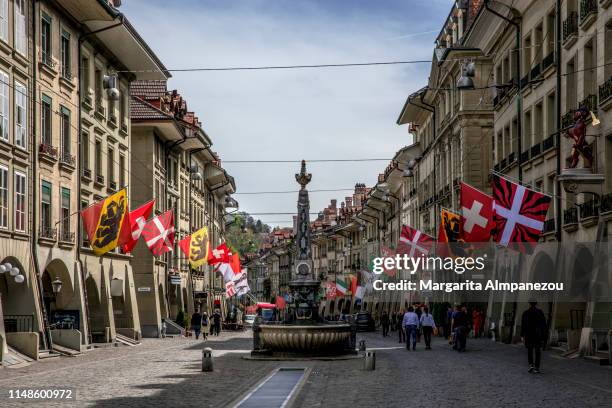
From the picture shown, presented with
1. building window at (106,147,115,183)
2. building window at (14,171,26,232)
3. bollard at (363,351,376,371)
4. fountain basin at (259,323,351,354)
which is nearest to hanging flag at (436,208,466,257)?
fountain basin at (259,323,351,354)

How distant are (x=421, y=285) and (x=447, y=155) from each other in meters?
8.03

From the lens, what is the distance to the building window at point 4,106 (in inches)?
1300

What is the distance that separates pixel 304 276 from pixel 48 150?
9.59 metres

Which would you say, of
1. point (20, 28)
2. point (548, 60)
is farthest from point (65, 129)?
point (548, 60)

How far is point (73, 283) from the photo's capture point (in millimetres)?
40781

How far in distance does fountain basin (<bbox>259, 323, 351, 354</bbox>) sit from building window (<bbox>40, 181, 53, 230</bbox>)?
29.1 ft

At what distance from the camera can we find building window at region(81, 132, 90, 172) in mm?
43656

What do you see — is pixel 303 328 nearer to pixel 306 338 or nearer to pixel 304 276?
pixel 306 338

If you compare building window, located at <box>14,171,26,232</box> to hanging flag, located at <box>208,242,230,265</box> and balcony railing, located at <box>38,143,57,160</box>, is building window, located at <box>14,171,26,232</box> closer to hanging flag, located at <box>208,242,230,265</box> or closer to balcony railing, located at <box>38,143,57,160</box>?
balcony railing, located at <box>38,143,57,160</box>

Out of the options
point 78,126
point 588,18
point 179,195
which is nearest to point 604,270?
point 588,18

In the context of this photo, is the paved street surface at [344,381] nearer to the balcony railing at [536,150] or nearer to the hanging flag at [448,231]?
the balcony railing at [536,150]

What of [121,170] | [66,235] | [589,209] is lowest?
[66,235]

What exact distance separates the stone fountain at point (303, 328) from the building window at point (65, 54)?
9.88 m

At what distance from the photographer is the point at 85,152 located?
44125 millimetres
